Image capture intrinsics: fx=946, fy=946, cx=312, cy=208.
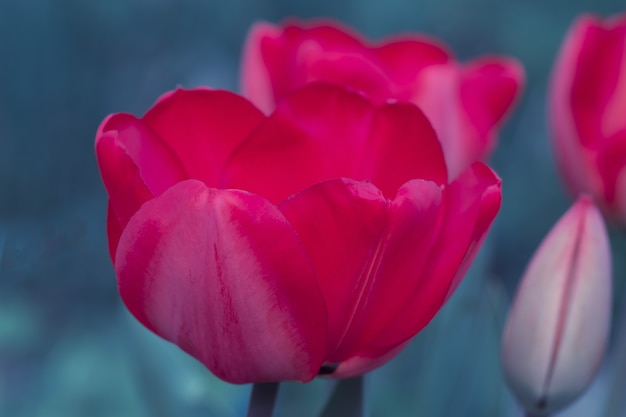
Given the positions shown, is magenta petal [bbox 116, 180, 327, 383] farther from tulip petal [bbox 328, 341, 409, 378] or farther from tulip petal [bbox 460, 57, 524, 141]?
tulip petal [bbox 460, 57, 524, 141]

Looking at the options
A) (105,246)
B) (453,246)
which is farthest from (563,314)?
(105,246)

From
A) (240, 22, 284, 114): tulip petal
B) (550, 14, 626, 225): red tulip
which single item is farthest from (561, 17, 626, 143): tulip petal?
(240, 22, 284, 114): tulip petal

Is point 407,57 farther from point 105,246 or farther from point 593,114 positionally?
point 105,246

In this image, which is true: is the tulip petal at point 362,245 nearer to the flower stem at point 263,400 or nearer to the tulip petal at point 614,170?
the flower stem at point 263,400

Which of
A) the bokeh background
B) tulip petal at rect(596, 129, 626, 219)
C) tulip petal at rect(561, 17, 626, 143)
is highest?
tulip petal at rect(561, 17, 626, 143)

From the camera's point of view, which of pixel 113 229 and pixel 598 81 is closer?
pixel 113 229

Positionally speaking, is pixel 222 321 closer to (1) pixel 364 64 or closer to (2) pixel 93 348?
(1) pixel 364 64

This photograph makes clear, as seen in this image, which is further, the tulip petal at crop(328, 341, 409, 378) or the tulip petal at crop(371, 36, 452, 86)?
the tulip petal at crop(371, 36, 452, 86)
